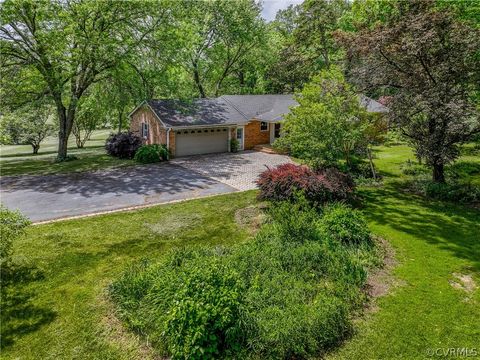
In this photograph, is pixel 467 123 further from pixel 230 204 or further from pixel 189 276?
pixel 189 276

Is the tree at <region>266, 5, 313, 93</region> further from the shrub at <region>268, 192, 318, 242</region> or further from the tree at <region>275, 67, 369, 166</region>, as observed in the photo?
the shrub at <region>268, 192, 318, 242</region>

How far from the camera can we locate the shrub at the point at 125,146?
2297 cm

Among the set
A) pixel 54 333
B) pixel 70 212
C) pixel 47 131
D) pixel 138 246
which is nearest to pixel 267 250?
pixel 138 246

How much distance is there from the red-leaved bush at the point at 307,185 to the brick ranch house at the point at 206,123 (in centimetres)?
1157

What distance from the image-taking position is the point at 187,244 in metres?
9.45

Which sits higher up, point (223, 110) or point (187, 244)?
point (223, 110)

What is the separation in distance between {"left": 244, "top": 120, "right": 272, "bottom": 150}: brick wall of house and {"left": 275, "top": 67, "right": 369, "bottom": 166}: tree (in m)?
10.5

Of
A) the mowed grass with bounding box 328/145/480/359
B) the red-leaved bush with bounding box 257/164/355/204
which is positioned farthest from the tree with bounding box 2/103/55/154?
the mowed grass with bounding box 328/145/480/359

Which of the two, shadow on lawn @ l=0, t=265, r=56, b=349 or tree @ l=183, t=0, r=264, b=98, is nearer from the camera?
shadow on lawn @ l=0, t=265, r=56, b=349

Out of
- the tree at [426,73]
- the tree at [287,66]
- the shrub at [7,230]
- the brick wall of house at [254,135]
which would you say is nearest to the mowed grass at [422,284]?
the tree at [426,73]

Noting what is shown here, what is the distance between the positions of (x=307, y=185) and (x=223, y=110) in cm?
1632

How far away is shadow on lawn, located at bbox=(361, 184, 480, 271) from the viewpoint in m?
9.59

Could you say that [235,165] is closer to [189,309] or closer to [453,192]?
[453,192]

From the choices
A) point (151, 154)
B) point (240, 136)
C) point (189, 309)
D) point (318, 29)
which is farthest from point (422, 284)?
point (318, 29)
